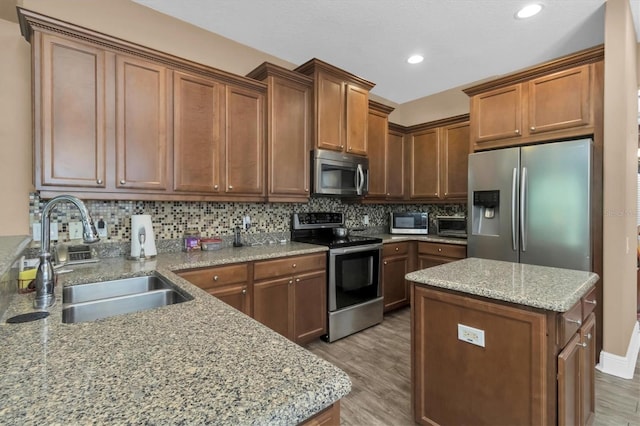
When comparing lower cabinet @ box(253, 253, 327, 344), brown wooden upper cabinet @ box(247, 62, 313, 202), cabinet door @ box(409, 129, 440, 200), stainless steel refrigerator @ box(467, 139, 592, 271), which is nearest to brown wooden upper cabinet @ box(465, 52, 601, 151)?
stainless steel refrigerator @ box(467, 139, 592, 271)

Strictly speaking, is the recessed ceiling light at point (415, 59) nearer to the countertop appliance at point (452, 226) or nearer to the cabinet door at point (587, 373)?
the countertop appliance at point (452, 226)

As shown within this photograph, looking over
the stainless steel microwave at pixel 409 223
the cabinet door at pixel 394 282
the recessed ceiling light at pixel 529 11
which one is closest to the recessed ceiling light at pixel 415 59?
the recessed ceiling light at pixel 529 11

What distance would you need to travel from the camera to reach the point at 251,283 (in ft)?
7.74

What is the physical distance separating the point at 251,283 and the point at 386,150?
2515 mm

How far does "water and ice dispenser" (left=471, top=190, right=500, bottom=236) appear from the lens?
9.56ft

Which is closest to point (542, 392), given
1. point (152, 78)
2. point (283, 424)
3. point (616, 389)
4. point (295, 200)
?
point (283, 424)

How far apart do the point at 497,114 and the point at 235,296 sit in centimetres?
309

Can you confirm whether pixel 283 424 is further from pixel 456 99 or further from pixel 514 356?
pixel 456 99

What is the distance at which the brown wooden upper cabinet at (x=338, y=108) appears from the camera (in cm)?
298

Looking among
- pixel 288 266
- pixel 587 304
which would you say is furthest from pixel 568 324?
pixel 288 266

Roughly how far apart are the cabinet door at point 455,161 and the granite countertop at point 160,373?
3.52 m

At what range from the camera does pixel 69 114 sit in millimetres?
1853

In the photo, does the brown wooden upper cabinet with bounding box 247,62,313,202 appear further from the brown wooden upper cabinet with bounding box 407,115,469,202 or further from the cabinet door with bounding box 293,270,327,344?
the brown wooden upper cabinet with bounding box 407,115,469,202

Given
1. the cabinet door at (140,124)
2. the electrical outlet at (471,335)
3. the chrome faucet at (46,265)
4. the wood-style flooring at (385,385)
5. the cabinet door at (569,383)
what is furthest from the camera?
the cabinet door at (140,124)
